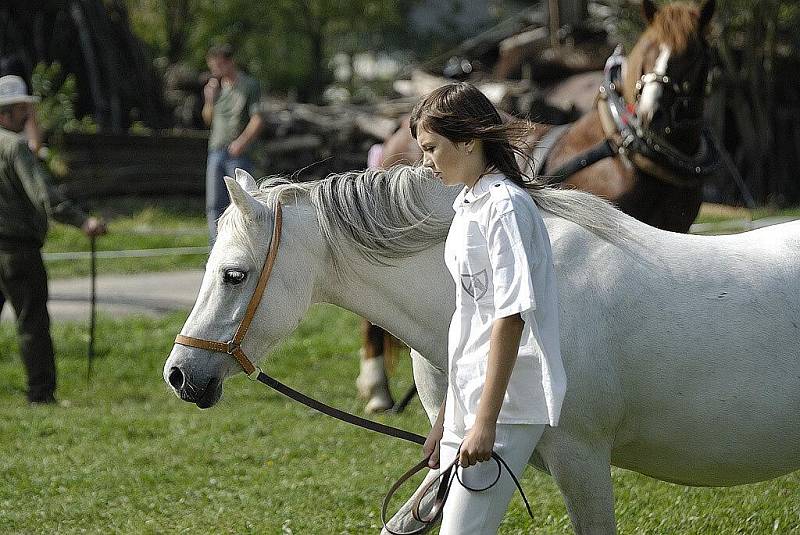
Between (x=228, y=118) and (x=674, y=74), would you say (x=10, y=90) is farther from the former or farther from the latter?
(x=674, y=74)

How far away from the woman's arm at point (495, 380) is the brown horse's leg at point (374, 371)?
4.57m

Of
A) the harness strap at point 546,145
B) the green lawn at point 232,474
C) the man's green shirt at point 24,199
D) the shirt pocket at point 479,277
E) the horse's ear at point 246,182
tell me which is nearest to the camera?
the shirt pocket at point 479,277

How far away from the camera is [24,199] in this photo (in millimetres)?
7508

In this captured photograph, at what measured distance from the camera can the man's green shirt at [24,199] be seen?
732 centimetres

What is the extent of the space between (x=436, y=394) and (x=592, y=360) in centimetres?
63

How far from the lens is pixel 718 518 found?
4.76m

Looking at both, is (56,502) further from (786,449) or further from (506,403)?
(786,449)

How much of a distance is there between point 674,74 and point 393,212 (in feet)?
11.0

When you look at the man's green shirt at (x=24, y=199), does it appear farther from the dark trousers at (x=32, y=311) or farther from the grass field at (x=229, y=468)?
the grass field at (x=229, y=468)

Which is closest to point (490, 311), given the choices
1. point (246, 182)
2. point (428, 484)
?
point (428, 484)

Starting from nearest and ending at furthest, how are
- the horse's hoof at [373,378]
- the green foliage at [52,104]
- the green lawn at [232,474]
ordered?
1. the green lawn at [232,474]
2. the horse's hoof at [373,378]
3. the green foliage at [52,104]

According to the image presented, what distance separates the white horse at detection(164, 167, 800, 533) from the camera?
3252 millimetres

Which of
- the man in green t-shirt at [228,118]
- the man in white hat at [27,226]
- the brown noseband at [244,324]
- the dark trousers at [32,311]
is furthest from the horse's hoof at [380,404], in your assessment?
the man in green t-shirt at [228,118]

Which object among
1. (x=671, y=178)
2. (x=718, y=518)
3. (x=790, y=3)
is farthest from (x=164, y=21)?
(x=718, y=518)
